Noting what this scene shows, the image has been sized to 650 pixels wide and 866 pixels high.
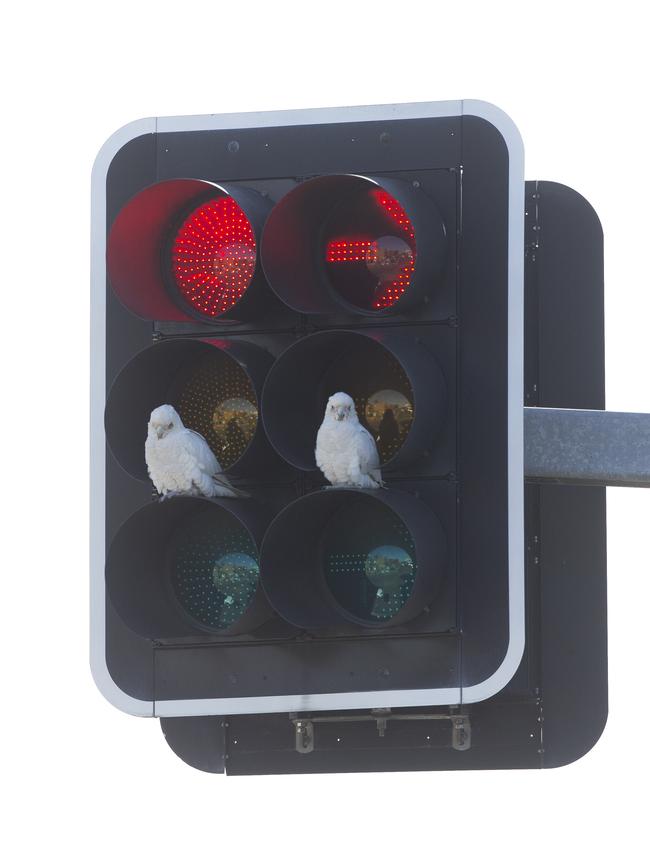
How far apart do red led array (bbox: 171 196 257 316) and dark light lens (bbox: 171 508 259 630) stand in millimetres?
626

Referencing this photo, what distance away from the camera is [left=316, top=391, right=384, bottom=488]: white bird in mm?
5781

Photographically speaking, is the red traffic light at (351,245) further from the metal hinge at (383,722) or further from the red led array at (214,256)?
the metal hinge at (383,722)

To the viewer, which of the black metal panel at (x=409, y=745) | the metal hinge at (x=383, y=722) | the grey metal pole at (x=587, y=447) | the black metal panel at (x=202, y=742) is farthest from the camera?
the black metal panel at (x=202, y=742)

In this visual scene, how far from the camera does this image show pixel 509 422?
232 inches

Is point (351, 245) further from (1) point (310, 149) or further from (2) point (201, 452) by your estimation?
(2) point (201, 452)

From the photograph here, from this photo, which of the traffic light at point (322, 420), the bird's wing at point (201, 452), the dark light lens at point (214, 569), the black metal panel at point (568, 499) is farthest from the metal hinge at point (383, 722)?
the bird's wing at point (201, 452)

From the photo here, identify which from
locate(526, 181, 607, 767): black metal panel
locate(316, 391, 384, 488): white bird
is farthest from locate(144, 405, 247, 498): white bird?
locate(526, 181, 607, 767): black metal panel

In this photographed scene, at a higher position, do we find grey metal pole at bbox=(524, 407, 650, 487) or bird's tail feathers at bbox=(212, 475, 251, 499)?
grey metal pole at bbox=(524, 407, 650, 487)

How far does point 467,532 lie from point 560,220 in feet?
4.22

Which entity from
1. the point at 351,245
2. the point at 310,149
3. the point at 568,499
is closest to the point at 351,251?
the point at 351,245

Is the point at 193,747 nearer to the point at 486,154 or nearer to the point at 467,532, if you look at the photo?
the point at 467,532

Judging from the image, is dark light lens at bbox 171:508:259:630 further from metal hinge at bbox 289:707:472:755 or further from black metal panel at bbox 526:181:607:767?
black metal panel at bbox 526:181:607:767

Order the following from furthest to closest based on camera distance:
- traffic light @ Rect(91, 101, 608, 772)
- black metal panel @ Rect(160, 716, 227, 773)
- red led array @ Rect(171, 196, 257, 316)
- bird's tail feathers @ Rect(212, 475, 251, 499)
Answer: black metal panel @ Rect(160, 716, 227, 773) → red led array @ Rect(171, 196, 257, 316) → bird's tail feathers @ Rect(212, 475, 251, 499) → traffic light @ Rect(91, 101, 608, 772)

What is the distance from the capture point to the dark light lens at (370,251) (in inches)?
238
